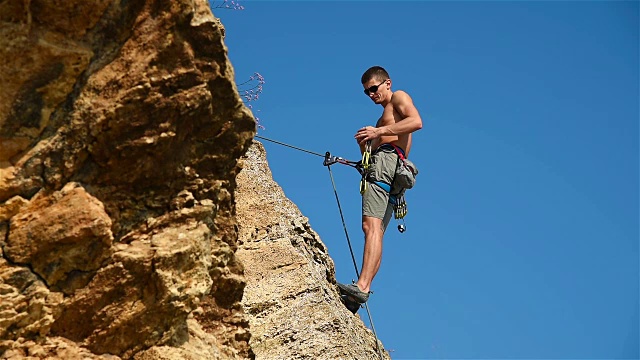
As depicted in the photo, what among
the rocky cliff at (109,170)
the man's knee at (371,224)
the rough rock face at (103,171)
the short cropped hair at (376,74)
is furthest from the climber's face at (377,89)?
the rough rock face at (103,171)

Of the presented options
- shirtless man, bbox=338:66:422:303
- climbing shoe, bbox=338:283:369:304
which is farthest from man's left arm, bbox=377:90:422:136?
climbing shoe, bbox=338:283:369:304

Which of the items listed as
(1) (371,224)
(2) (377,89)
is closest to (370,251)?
(1) (371,224)

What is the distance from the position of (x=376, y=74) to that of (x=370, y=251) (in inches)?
82.0

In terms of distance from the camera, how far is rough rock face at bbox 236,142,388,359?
8812 mm

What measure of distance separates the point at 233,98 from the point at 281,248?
13.2 feet

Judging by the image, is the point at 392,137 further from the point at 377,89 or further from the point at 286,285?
the point at 286,285

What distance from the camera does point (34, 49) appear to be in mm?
5113

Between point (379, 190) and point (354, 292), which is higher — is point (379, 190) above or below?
above

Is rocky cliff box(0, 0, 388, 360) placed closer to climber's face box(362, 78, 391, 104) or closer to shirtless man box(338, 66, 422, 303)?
shirtless man box(338, 66, 422, 303)

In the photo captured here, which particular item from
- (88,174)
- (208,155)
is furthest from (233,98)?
(88,174)

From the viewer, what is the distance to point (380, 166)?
33.8 ft

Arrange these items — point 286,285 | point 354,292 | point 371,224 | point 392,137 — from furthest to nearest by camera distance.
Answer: point 392,137 → point 371,224 → point 354,292 → point 286,285

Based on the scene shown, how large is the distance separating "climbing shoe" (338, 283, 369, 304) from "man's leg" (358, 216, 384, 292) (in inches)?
2.3

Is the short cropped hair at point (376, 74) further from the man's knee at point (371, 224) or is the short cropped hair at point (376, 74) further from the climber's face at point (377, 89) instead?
the man's knee at point (371, 224)
